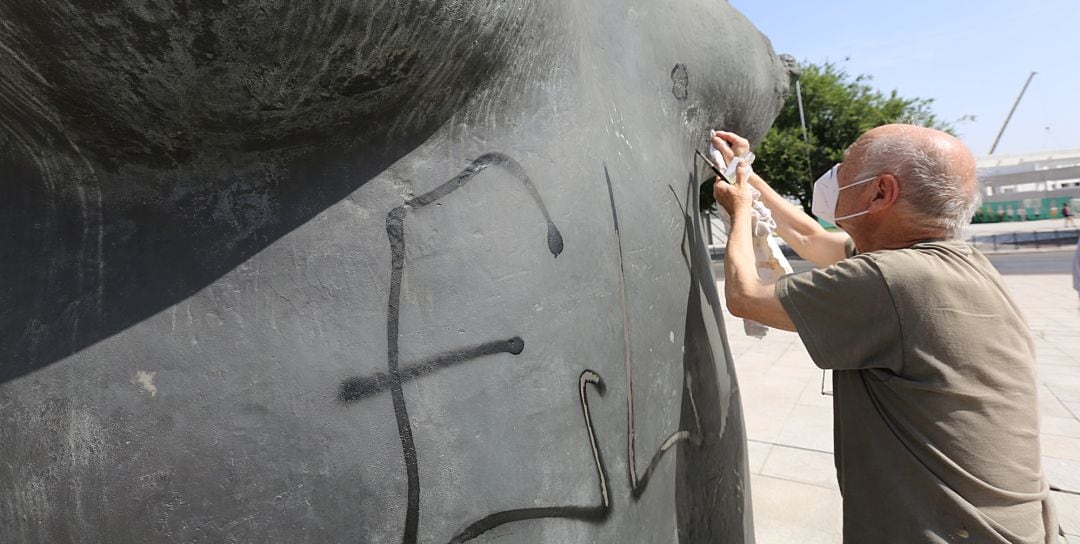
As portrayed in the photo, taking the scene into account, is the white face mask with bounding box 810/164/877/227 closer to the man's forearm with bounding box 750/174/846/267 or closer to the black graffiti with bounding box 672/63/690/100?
the man's forearm with bounding box 750/174/846/267

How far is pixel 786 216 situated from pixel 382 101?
187 centimetres

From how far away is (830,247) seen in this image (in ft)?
7.86

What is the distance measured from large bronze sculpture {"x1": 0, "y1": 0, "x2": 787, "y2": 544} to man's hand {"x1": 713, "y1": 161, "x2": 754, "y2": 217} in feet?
2.47

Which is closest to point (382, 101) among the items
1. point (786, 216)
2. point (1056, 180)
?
point (786, 216)

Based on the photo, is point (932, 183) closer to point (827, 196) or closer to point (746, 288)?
point (827, 196)

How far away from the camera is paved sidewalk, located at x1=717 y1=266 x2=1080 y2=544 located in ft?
11.5

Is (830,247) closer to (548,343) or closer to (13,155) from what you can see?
(548,343)

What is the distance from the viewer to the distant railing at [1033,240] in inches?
812

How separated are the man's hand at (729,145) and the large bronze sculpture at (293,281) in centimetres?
93

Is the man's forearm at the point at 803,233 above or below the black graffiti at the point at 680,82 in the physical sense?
below

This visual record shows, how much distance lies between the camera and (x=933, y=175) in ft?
5.24

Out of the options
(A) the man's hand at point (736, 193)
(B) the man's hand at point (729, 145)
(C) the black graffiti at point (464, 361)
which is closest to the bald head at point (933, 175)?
(A) the man's hand at point (736, 193)

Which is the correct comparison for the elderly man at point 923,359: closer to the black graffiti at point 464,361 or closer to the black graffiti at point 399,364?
the black graffiti at point 464,361

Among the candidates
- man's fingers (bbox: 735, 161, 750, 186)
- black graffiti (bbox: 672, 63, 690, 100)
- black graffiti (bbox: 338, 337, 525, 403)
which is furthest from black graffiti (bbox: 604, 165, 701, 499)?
man's fingers (bbox: 735, 161, 750, 186)
